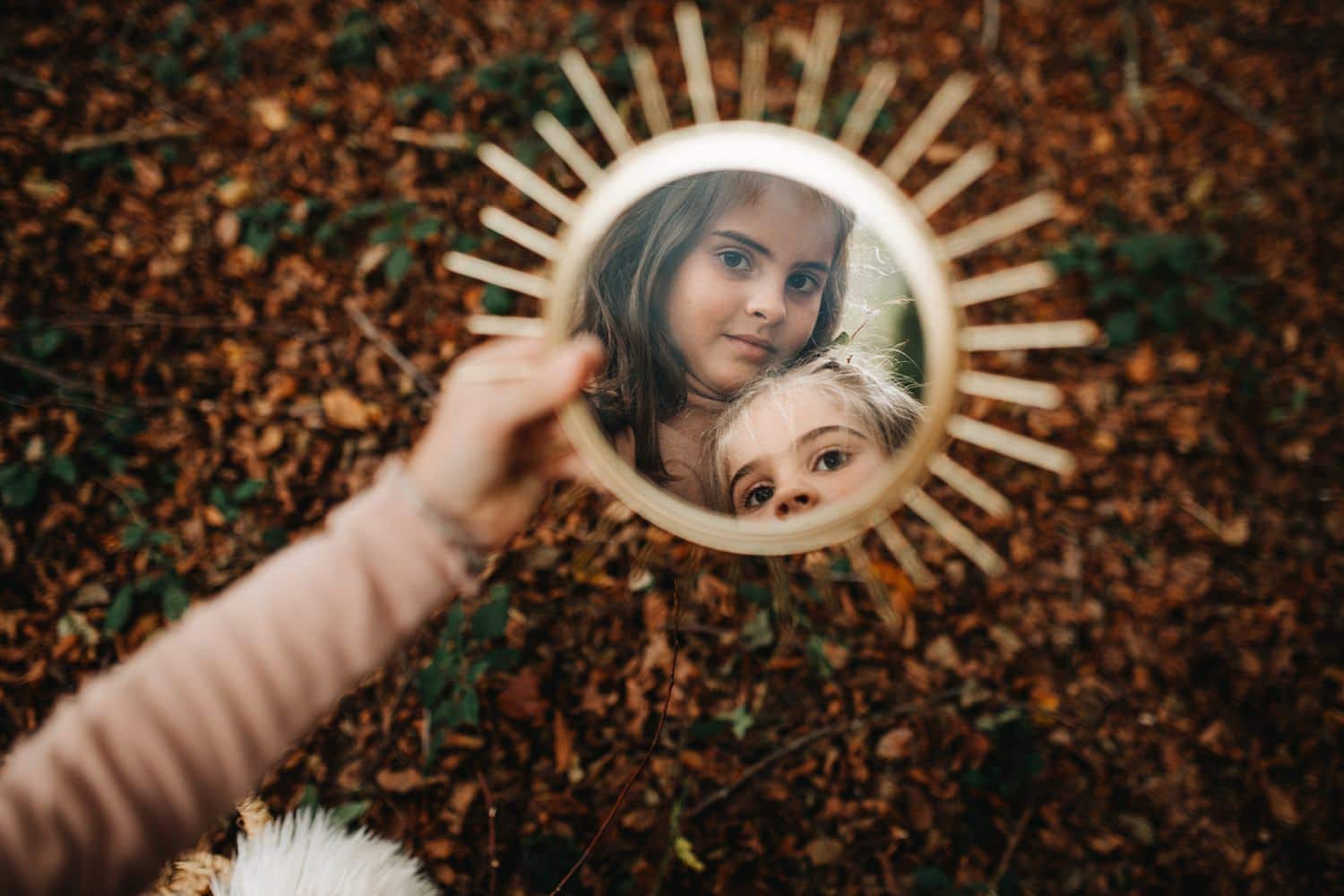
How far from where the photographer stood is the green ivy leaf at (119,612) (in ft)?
7.30

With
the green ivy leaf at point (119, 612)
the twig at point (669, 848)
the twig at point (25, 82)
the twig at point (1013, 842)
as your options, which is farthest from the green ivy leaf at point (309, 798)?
the twig at point (25, 82)

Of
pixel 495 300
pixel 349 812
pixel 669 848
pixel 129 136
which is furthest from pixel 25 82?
pixel 669 848

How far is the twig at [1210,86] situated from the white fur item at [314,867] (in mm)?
4125

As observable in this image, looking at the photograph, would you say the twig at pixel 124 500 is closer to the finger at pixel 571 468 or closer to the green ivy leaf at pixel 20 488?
the green ivy leaf at pixel 20 488

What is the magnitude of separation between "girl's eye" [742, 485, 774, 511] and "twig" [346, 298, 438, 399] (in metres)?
1.74

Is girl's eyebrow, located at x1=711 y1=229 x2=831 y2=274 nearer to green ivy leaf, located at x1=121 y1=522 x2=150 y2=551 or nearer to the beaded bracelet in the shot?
the beaded bracelet

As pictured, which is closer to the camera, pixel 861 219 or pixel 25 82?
pixel 861 219

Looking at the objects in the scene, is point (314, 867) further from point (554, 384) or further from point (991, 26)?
point (991, 26)

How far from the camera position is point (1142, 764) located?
2.27 m

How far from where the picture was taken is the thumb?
1131 millimetres

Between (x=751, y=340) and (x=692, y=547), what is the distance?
673 millimetres

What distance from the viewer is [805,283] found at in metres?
1.19

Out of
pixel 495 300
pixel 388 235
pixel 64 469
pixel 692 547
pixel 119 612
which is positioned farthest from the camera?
pixel 388 235

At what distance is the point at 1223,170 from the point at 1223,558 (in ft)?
5.65
